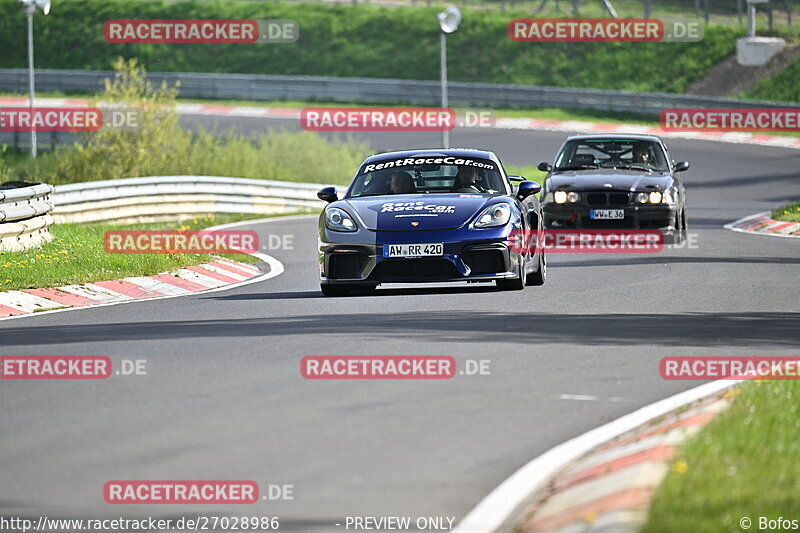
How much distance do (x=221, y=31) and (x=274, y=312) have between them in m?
51.0

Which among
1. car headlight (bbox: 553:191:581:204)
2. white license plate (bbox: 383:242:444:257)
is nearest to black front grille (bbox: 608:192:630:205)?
car headlight (bbox: 553:191:581:204)

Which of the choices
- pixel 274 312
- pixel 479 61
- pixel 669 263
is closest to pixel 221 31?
pixel 479 61

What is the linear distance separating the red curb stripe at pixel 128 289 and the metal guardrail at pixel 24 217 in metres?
1.88

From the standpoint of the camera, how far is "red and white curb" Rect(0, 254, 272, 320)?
1573 cm

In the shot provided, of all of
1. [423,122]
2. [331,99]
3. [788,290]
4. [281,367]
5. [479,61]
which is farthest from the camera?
[479,61]

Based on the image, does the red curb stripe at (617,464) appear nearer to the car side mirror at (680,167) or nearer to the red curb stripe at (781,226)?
the car side mirror at (680,167)

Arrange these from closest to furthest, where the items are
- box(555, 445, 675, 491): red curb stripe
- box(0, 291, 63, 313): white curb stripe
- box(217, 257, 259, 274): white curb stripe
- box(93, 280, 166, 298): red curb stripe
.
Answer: box(555, 445, 675, 491): red curb stripe
box(0, 291, 63, 313): white curb stripe
box(93, 280, 166, 298): red curb stripe
box(217, 257, 259, 274): white curb stripe

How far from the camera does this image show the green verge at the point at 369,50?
56.6 m

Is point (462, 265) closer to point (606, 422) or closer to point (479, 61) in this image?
point (606, 422)

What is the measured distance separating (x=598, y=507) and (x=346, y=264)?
8.64 meters

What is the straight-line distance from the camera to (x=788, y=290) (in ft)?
54.2

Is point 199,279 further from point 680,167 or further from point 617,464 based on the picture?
point 617,464

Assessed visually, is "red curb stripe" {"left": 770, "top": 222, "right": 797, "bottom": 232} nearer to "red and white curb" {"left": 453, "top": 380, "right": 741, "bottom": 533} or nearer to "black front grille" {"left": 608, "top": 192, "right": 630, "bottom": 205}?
"black front grille" {"left": 608, "top": 192, "right": 630, "bottom": 205}

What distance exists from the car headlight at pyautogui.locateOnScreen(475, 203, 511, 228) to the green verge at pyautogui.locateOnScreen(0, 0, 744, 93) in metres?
40.6
